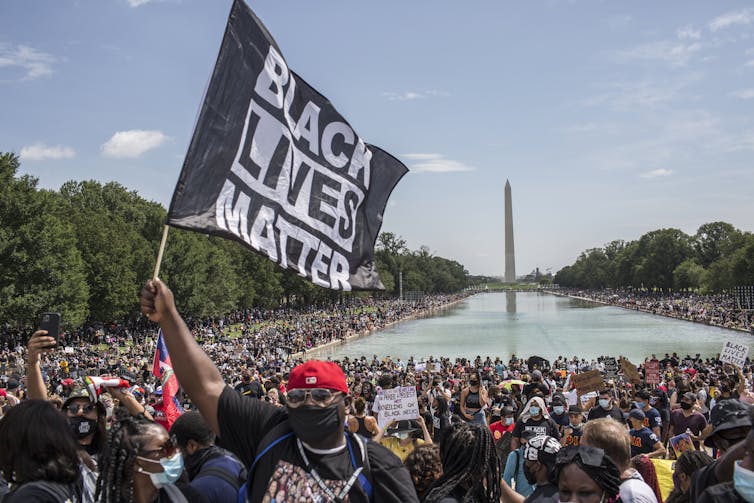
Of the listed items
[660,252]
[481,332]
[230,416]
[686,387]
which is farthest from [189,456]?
[660,252]

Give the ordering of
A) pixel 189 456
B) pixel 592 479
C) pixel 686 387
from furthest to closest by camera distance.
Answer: pixel 686 387 → pixel 189 456 → pixel 592 479

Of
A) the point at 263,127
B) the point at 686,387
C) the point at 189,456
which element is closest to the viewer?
the point at 189,456

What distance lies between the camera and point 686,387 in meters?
9.62

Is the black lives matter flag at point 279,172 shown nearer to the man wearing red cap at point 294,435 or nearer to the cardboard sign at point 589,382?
the man wearing red cap at point 294,435

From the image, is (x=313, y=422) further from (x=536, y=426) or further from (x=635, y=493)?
(x=536, y=426)

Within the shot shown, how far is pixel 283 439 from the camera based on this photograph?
113 inches

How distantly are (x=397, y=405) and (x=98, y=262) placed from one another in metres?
48.5

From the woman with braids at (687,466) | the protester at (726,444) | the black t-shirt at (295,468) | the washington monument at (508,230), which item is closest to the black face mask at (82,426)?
the black t-shirt at (295,468)

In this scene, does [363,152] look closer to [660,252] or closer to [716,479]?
[716,479]

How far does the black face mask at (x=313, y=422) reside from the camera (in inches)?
112

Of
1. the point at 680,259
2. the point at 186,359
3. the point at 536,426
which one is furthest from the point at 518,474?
the point at 680,259

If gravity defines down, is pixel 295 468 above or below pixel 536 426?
above

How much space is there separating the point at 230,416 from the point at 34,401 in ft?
3.33

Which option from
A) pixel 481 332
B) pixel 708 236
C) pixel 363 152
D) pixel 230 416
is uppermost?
pixel 708 236
